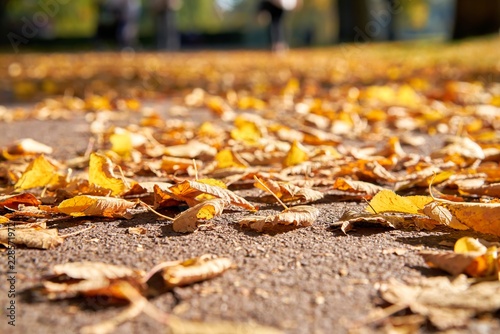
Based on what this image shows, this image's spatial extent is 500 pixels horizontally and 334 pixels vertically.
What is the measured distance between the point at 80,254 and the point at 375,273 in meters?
0.71

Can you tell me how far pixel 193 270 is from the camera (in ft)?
4.74

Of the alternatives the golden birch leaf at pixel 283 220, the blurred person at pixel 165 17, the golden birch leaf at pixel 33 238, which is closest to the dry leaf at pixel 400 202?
the golden birch leaf at pixel 283 220

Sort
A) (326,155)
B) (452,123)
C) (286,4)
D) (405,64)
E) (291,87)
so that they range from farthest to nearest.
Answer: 1. (286,4)
2. (405,64)
3. (291,87)
4. (452,123)
5. (326,155)

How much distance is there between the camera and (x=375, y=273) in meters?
1.52

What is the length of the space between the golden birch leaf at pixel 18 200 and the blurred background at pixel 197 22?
489 cm

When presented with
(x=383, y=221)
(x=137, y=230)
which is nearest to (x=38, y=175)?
(x=137, y=230)

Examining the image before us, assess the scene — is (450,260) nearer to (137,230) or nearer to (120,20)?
(137,230)

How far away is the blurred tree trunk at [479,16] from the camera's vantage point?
594 inches

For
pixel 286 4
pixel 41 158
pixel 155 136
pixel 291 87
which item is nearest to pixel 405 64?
pixel 286 4

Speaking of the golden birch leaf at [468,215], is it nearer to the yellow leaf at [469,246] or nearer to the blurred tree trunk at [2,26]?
the yellow leaf at [469,246]

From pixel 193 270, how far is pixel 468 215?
2.58 ft

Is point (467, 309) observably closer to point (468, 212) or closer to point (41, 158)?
point (468, 212)

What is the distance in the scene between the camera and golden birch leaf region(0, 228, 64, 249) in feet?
Answer: 5.62

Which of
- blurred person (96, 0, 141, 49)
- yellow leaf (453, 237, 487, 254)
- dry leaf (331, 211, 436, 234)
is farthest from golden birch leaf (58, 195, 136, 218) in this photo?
blurred person (96, 0, 141, 49)
